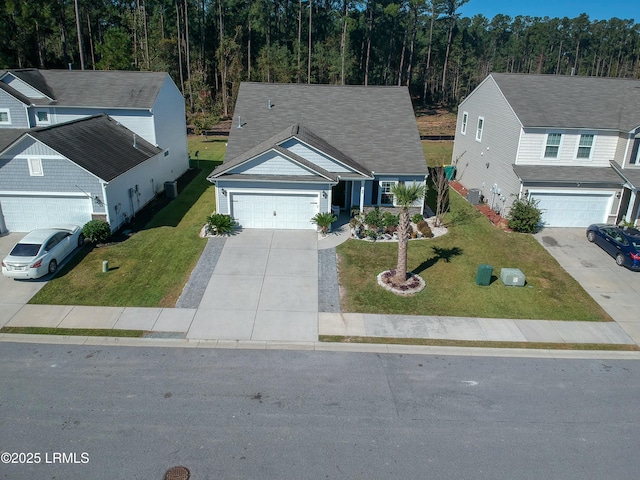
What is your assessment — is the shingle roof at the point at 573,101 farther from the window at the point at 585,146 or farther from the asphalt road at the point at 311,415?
the asphalt road at the point at 311,415

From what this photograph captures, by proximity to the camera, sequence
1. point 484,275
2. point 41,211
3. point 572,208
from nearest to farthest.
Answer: point 484,275 → point 41,211 → point 572,208

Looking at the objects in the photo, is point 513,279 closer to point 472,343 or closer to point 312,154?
point 472,343

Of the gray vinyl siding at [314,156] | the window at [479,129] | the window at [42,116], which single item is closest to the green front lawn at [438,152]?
the window at [479,129]

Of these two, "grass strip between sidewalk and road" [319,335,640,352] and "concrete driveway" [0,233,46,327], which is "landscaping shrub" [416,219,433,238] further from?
"concrete driveway" [0,233,46,327]

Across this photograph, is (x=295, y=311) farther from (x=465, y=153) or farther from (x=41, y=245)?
(x=465, y=153)

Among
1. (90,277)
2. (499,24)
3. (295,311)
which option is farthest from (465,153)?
(499,24)

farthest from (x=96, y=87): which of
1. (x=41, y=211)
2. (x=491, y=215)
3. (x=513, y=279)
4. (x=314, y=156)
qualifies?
(x=513, y=279)
